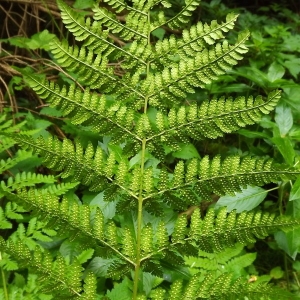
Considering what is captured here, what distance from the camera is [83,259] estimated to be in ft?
4.31

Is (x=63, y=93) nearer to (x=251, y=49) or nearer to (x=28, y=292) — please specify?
(x=28, y=292)

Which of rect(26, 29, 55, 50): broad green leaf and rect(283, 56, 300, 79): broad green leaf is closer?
rect(26, 29, 55, 50): broad green leaf

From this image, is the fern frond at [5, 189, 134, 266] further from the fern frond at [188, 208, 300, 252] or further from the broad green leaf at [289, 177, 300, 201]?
the broad green leaf at [289, 177, 300, 201]

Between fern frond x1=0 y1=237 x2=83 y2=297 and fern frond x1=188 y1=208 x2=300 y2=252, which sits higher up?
fern frond x1=188 y1=208 x2=300 y2=252

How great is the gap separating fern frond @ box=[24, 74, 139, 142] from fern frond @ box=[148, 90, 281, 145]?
0.24ft

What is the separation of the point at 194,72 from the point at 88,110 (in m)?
0.24

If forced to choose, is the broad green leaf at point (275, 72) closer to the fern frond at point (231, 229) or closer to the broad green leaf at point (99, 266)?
the broad green leaf at point (99, 266)

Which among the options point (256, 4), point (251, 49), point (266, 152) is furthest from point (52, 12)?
point (256, 4)

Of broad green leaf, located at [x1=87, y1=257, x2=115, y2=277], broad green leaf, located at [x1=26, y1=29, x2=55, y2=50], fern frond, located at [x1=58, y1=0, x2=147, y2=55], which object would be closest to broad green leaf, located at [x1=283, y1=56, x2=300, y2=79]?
broad green leaf, located at [x1=26, y1=29, x2=55, y2=50]

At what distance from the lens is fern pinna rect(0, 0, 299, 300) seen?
2.54 ft

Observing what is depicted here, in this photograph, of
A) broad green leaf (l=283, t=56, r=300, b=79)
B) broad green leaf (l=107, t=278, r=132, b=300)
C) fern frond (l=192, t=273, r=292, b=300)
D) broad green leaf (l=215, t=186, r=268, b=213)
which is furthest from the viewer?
broad green leaf (l=283, t=56, r=300, b=79)

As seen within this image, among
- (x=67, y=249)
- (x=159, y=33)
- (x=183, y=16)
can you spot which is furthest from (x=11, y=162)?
(x=159, y=33)

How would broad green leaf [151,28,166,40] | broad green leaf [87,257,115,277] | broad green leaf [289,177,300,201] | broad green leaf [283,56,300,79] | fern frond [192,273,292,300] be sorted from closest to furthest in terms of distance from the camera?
fern frond [192,273,292,300] < broad green leaf [87,257,115,277] < broad green leaf [289,177,300,201] < broad green leaf [151,28,166,40] < broad green leaf [283,56,300,79]

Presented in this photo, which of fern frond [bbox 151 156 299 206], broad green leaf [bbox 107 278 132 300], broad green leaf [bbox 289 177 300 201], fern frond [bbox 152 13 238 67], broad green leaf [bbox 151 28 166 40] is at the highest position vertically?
fern frond [bbox 152 13 238 67]
